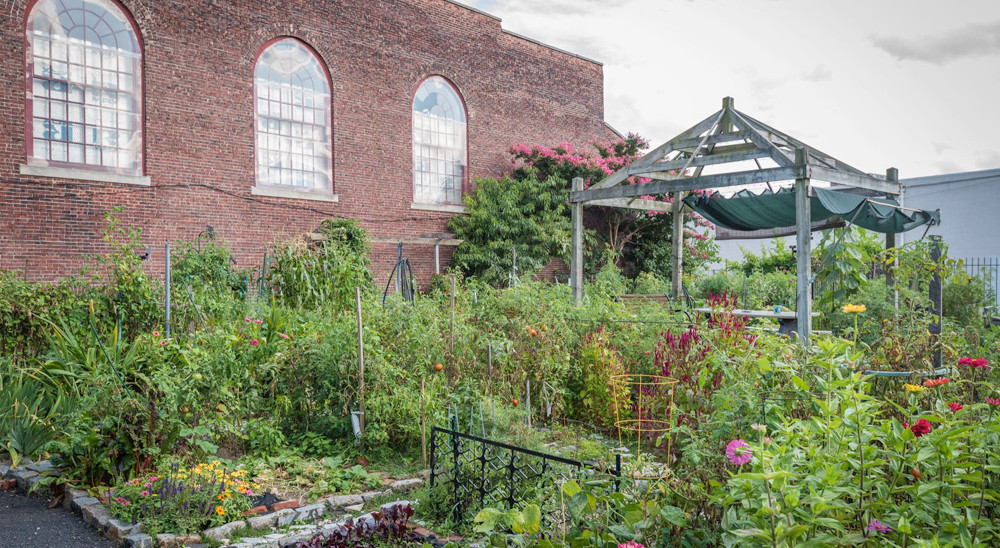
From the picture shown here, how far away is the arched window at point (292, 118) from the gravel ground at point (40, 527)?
332 inches

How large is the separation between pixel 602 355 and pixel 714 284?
30.7 feet

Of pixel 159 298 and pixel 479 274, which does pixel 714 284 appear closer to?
pixel 479 274

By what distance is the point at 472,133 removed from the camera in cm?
1560

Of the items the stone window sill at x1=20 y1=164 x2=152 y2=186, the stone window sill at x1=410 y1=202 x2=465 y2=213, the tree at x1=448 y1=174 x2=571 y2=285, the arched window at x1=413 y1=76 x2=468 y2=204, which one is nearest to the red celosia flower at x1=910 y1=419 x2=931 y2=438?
the stone window sill at x1=20 y1=164 x2=152 y2=186

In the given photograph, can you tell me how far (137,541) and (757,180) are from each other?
25.2 ft

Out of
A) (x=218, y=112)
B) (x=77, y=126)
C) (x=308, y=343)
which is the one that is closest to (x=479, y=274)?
(x=218, y=112)

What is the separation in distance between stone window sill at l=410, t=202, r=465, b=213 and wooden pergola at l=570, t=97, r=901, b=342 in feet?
15.4

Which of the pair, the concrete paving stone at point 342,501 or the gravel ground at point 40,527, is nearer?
the gravel ground at point 40,527

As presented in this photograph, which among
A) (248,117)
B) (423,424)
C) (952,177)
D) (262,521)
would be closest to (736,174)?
(423,424)

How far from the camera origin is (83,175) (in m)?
10.5

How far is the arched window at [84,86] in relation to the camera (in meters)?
10.2

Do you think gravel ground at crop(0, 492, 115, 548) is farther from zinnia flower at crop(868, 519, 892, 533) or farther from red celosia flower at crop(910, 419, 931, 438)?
red celosia flower at crop(910, 419, 931, 438)

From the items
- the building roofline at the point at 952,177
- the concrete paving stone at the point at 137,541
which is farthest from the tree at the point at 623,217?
the concrete paving stone at the point at 137,541

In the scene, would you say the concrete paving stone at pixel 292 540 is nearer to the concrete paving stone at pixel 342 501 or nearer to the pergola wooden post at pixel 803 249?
the concrete paving stone at pixel 342 501
